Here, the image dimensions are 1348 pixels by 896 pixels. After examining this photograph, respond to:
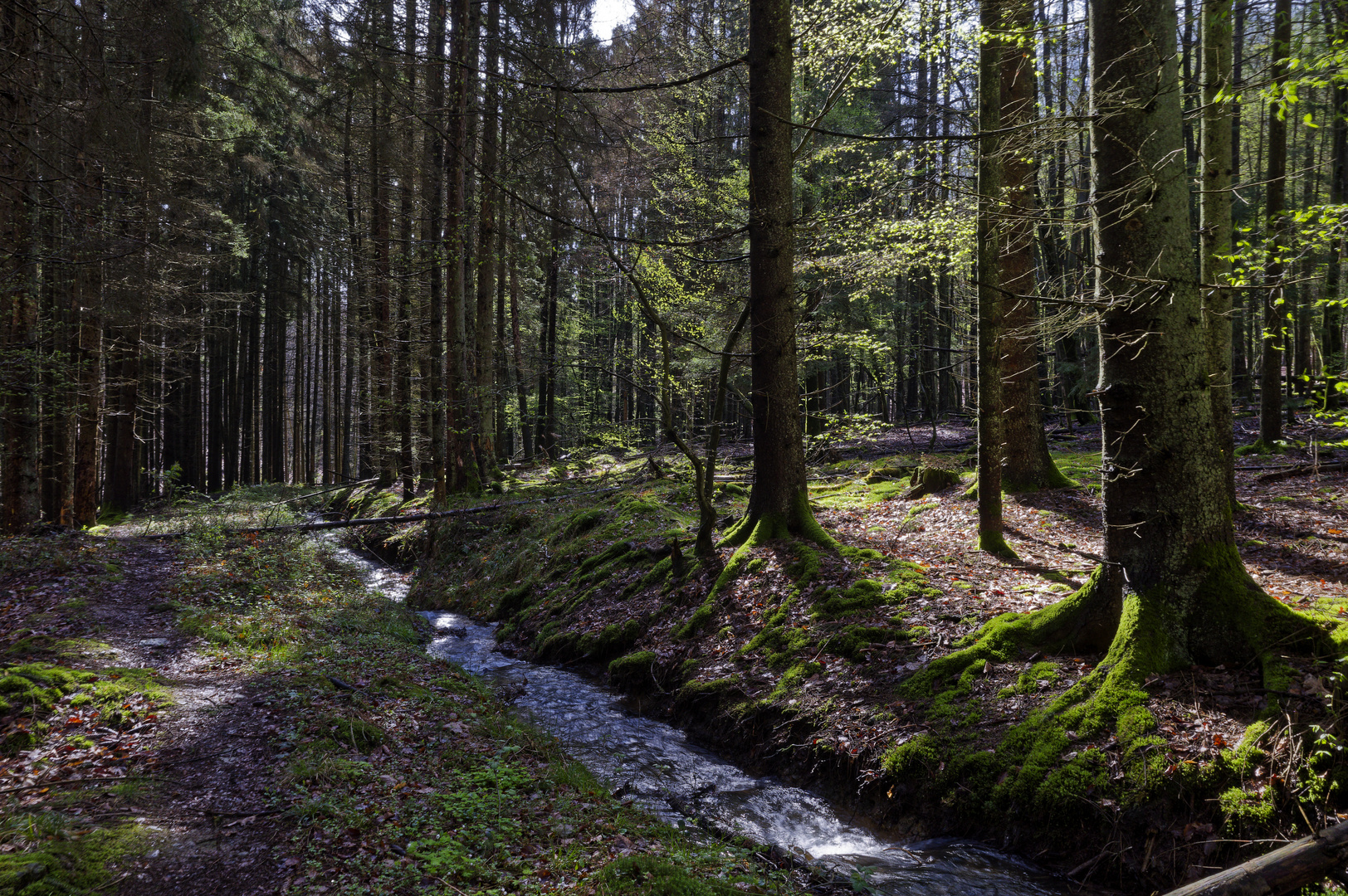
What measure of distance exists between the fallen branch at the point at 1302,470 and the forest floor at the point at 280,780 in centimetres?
1074

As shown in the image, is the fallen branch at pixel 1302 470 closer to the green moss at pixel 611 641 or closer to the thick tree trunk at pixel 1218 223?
the thick tree trunk at pixel 1218 223

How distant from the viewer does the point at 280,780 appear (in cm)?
415

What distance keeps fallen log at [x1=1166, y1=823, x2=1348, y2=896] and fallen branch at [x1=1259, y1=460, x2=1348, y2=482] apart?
31.0ft

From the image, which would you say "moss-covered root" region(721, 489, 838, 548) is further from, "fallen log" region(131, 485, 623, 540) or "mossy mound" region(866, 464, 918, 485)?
"fallen log" region(131, 485, 623, 540)

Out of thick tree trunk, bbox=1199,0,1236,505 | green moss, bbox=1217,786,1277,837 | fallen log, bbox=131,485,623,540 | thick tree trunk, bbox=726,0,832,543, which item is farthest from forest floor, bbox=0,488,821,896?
thick tree trunk, bbox=1199,0,1236,505

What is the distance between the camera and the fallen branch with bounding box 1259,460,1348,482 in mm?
9664

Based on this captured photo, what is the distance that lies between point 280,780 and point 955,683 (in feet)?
17.0

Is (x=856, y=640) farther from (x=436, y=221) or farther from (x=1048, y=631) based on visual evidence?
(x=436, y=221)

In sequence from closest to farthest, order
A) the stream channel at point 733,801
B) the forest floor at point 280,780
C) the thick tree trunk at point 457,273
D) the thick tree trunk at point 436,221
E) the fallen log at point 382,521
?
the forest floor at point 280,780
the stream channel at point 733,801
the fallen log at point 382,521
the thick tree trunk at point 457,273
the thick tree trunk at point 436,221

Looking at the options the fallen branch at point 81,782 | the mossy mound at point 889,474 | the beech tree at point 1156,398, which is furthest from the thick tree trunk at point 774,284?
the fallen branch at point 81,782

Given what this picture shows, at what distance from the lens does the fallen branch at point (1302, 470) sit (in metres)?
9.66

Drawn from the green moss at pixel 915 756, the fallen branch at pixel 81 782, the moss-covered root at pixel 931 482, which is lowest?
the green moss at pixel 915 756

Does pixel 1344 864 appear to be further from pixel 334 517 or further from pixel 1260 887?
pixel 334 517

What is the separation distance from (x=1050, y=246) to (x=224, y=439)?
34.1 m
